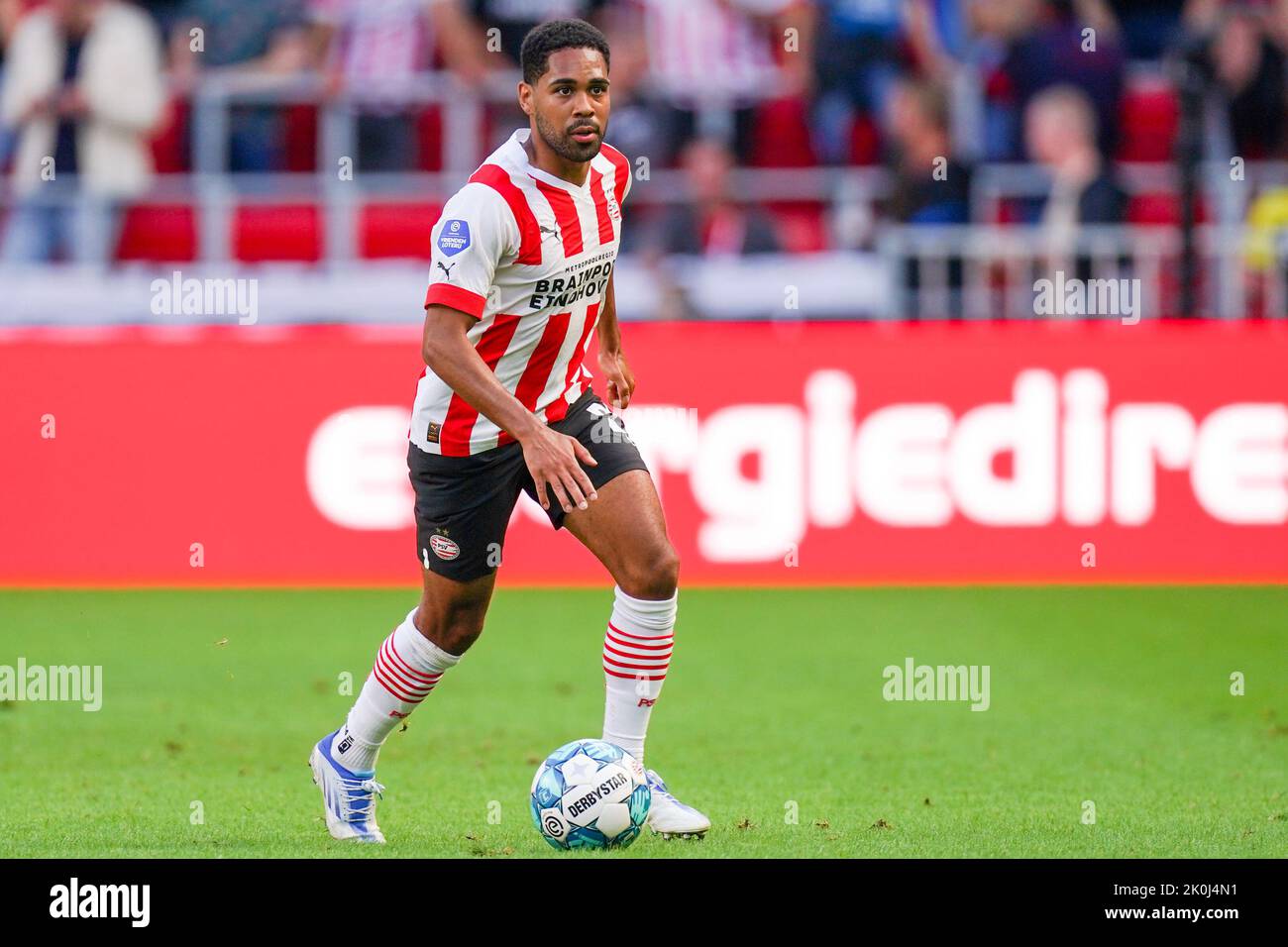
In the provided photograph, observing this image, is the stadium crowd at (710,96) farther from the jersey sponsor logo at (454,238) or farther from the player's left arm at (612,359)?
the jersey sponsor logo at (454,238)

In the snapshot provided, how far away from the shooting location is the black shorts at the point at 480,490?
6449mm

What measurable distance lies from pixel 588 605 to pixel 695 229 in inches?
132

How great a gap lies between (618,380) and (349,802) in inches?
65.5

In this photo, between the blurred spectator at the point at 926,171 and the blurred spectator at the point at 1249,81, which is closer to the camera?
the blurred spectator at the point at 926,171

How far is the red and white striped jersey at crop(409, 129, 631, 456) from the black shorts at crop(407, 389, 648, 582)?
53 millimetres

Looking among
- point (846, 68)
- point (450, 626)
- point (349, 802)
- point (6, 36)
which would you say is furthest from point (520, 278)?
point (6, 36)

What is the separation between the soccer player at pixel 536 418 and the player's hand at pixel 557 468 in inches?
7.5

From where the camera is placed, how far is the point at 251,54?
1574 cm

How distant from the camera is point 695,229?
47.0ft

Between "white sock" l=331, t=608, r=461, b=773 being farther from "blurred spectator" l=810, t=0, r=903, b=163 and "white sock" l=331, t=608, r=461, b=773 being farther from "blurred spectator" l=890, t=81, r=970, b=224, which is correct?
"blurred spectator" l=810, t=0, r=903, b=163

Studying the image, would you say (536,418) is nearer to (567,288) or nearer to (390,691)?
(567,288)

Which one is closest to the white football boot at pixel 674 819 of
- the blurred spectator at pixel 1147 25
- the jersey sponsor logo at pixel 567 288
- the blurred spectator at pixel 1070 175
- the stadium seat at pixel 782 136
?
the jersey sponsor logo at pixel 567 288
